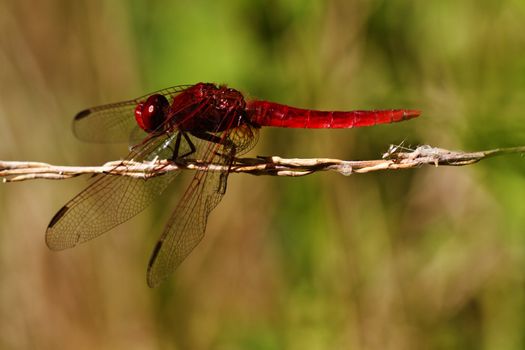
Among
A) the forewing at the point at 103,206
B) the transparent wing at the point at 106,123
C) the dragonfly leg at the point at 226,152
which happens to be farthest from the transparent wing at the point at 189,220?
the transparent wing at the point at 106,123

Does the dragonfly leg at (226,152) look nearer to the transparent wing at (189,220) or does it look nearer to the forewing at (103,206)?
the transparent wing at (189,220)

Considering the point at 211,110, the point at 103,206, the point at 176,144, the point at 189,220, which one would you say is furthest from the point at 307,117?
the point at 103,206

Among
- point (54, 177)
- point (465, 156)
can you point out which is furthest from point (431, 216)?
point (54, 177)

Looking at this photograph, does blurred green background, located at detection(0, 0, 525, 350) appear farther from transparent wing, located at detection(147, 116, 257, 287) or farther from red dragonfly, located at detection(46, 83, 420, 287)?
transparent wing, located at detection(147, 116, 257, 287)

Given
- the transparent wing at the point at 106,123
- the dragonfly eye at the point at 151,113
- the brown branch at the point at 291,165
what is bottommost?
the brown branch at the point at 291,165

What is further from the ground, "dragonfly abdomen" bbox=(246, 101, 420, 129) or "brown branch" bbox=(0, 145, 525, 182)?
"dragonfly abdomen" bbox=(246, 101, 420, 129)

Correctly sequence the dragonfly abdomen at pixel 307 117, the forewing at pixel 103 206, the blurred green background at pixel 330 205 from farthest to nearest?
1. the blurred green background at pixel 330 205
2. the dragonfly abdomen at pixel 307 117
3. the forewing at pixel 103 206

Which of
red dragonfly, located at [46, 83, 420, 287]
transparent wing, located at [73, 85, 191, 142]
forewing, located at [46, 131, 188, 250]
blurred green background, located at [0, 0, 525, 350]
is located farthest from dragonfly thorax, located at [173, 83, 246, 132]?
blurred green background, located at [0, 0, 525, 350]

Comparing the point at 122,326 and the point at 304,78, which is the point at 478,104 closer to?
the point at 304,78

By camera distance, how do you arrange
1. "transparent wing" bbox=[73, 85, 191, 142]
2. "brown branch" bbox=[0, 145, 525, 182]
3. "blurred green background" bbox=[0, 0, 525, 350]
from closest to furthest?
"brown branch" bbox=[0, 145, 525, 182]
"blurred green background" bbox=[0, 0, 525, 350]
"transparent wing" bbox=[73, 85, 191, 142]
